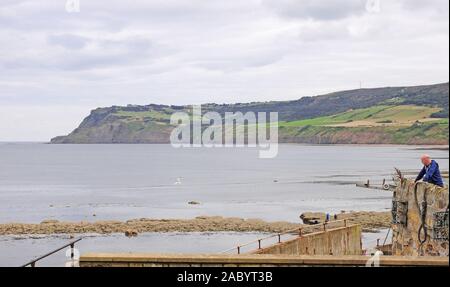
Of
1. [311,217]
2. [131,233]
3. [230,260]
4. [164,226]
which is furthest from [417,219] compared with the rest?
[311,217]

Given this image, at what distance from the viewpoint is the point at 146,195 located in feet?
305

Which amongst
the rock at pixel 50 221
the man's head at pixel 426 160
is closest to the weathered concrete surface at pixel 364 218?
the rock at pixel 50 221

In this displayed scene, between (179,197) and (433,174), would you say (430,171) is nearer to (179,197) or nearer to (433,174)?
(433,174)

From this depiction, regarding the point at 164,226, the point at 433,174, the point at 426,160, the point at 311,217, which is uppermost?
the point at 426,160

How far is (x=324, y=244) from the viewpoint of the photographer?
71.1 feet

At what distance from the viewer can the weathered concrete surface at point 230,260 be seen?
10.7m

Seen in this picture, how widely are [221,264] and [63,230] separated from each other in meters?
49.6

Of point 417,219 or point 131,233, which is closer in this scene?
point 417,219

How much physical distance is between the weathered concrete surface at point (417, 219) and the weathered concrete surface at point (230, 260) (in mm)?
4772

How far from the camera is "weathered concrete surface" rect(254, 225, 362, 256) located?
1925cm

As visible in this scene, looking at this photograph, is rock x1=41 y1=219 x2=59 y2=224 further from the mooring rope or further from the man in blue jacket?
the man in blue jacket

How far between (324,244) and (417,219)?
4.98 m

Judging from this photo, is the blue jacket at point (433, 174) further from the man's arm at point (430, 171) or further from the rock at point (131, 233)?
the rock at point (131, 233)

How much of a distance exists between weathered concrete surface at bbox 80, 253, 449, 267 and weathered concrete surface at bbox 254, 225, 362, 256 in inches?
257
